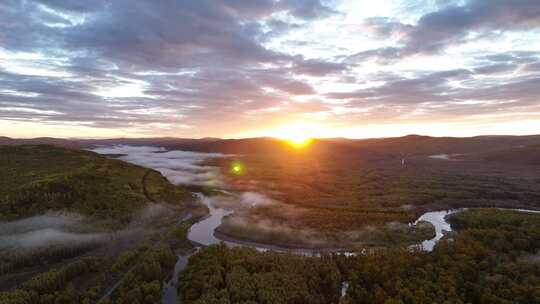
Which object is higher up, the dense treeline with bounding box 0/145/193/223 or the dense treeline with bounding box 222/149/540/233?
the dense treeline with bounding box 0/145/193/223

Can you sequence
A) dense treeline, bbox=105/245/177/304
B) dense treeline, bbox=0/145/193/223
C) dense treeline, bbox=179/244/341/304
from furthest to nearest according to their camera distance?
1. dense treeline, bbox=0/145/193/223
2. dense treeline, bbox=179/244/341/304
3. dense treeline, bbox=105/245/177/304

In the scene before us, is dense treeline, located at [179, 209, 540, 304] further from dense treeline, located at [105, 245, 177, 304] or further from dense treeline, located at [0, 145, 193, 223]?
dense treeline, located at [0, 145, 193, 223]

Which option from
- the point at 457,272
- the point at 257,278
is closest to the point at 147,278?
the point at 257,278

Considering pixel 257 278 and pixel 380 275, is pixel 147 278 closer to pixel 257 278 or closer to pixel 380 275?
pixel 257 278

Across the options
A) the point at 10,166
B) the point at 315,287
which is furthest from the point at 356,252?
the point at 10,166

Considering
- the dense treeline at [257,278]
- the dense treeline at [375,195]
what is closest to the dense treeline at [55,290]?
the dense treeline at [257,278]

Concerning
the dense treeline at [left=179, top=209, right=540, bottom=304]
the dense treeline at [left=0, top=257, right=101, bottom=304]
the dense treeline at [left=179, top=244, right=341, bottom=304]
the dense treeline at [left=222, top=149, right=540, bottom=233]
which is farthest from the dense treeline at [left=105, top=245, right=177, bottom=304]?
the dense treeline at [left=222, top=149, right=540, bottom=233]

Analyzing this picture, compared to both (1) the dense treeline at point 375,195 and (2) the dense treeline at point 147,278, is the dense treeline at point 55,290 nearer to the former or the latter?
(2) the dense treeline at point 147,278
